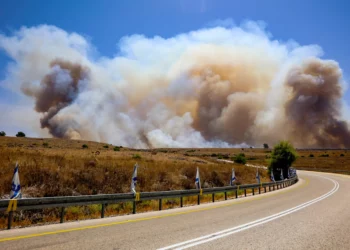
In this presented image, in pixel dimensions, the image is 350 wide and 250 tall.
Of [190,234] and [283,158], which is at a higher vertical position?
[283,158]

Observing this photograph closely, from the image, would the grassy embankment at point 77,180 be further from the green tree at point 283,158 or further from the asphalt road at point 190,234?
the green tree at point 283,158

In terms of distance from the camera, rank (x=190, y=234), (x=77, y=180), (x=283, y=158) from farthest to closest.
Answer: (x=283, y=158), (x=77, y=180), (x=190, y=234)

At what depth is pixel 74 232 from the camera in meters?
7.80

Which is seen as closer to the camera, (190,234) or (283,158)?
(190,234)

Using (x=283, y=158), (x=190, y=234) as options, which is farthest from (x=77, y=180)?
(x=283, y=158)

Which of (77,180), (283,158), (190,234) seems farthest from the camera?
(283,158)

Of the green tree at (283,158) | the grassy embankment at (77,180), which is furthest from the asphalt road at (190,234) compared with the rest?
the green tree at (283,158)

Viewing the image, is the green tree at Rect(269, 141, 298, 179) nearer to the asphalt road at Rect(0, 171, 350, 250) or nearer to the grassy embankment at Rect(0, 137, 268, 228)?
the grassy embankment at Rect(0, 137, 268, 228)

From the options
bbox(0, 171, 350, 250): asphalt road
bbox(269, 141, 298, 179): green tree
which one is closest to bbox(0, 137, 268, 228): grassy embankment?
bbox(0, 171, 350, 250): asphalt road

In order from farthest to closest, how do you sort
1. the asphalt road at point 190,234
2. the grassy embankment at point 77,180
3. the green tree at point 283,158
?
the green tree at point 283,158 → the grassy embankment at point 77,180 → the asphalt road at point 190,234

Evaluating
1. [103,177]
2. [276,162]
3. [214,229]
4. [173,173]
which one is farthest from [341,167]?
[214,229]

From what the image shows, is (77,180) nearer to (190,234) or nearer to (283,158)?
(190,234)

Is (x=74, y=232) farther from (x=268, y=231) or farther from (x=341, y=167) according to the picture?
(x=341, y=167)

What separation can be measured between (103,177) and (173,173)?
7.99 m
